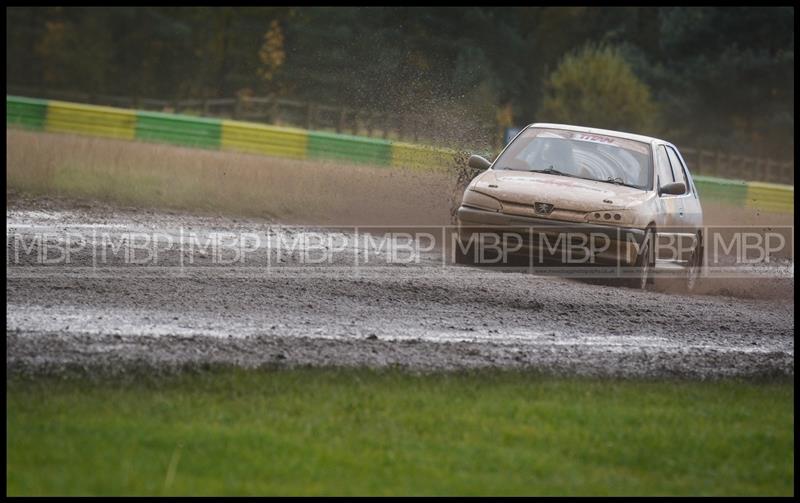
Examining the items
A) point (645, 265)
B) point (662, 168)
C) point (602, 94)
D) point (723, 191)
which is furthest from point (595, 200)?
point (602, 94)

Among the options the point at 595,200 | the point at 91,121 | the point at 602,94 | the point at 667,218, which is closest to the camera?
the point at 595,200

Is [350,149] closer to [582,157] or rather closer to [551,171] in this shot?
[582,157]

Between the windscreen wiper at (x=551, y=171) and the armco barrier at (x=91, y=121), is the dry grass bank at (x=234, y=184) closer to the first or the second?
the windscreen wiper at (x=551, y=171)

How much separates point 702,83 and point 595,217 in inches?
1610

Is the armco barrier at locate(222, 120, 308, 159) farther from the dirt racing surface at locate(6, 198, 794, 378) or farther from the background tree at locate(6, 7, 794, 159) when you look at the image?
the dirt racing surface at locate(6, 198, 794, 378)

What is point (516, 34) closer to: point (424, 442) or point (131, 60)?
point (131, 60)

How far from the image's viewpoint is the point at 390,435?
6.05m

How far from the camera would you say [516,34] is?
5562 cm

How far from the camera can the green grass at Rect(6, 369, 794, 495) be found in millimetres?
5234

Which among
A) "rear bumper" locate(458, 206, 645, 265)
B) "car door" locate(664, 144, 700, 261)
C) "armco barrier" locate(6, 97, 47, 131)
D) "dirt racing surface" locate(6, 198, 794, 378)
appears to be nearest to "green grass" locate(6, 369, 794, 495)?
→ "dirt racing surface" locate(6, 198, 794, 378)

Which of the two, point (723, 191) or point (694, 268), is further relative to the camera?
point (723, 191)

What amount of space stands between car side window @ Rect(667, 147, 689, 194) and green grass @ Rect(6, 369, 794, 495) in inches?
248

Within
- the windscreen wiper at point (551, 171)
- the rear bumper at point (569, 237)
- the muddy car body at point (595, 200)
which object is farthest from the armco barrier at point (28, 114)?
the rear bumper at point (569, 237)

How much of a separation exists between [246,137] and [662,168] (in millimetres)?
16639
